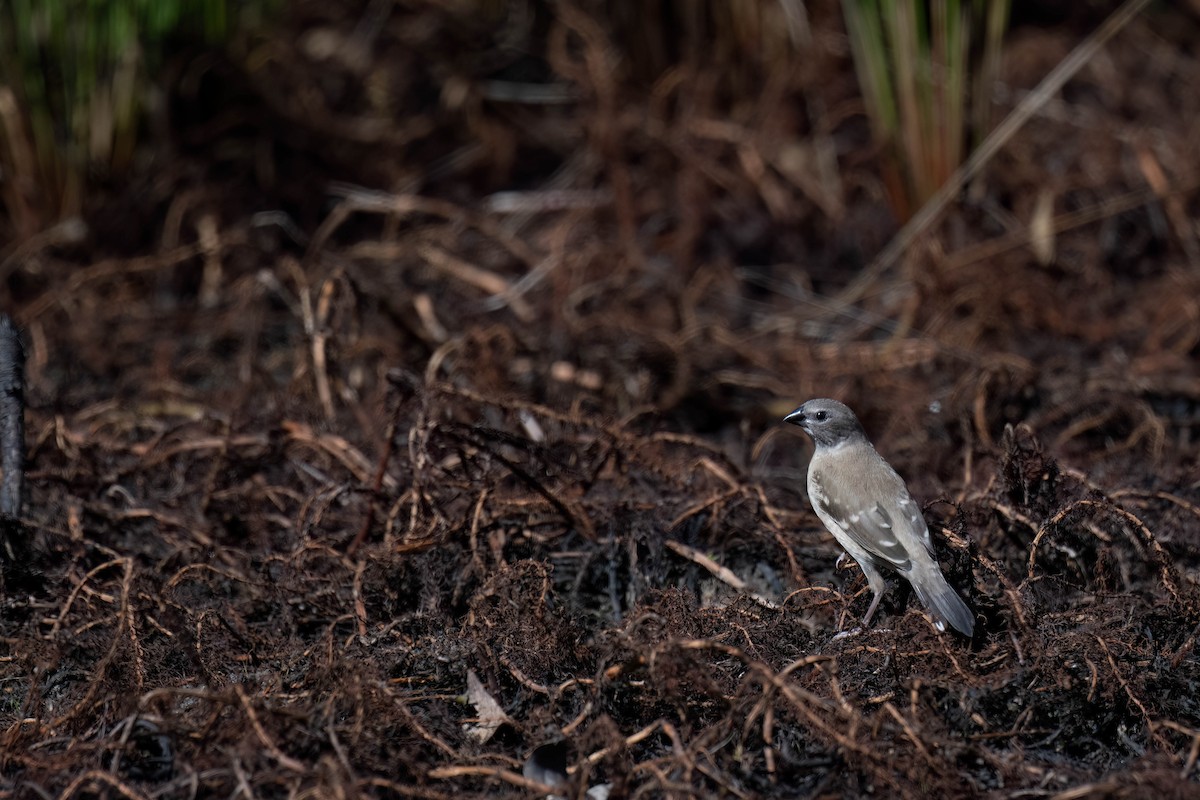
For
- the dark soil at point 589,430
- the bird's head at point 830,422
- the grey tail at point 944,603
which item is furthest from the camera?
the bird's head at point 830,422

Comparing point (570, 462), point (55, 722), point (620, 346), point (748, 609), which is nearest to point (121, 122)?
point (620, 346)

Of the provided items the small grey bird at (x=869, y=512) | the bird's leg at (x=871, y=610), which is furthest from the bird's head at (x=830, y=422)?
the bird's leg at (x=871, y=610)

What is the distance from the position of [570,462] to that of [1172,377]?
9.47ft

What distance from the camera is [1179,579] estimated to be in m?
3.41

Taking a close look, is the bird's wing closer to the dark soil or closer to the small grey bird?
the small grey bird

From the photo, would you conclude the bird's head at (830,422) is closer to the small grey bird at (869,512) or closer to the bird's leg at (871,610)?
the small grey bird at (869,512)

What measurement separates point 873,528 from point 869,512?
72mm

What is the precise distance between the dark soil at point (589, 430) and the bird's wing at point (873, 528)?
0.50 feet

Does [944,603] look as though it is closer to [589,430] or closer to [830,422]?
[830,422]

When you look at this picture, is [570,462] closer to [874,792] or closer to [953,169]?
[874,792]

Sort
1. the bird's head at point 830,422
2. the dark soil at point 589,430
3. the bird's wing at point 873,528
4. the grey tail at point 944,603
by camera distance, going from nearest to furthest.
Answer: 1. the dark soil at point 589,430
2. the grey tail at point 944,603
3. the bird's wing at point 873,528
4. the bird's head at point 830,422

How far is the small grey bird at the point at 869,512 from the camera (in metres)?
3.31

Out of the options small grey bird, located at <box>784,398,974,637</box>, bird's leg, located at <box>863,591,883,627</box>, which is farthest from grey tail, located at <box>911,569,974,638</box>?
bird's leg, located at <box>863,591,883,627</box>

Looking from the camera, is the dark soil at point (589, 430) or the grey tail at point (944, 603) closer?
the dark soil at point (589, 430)
